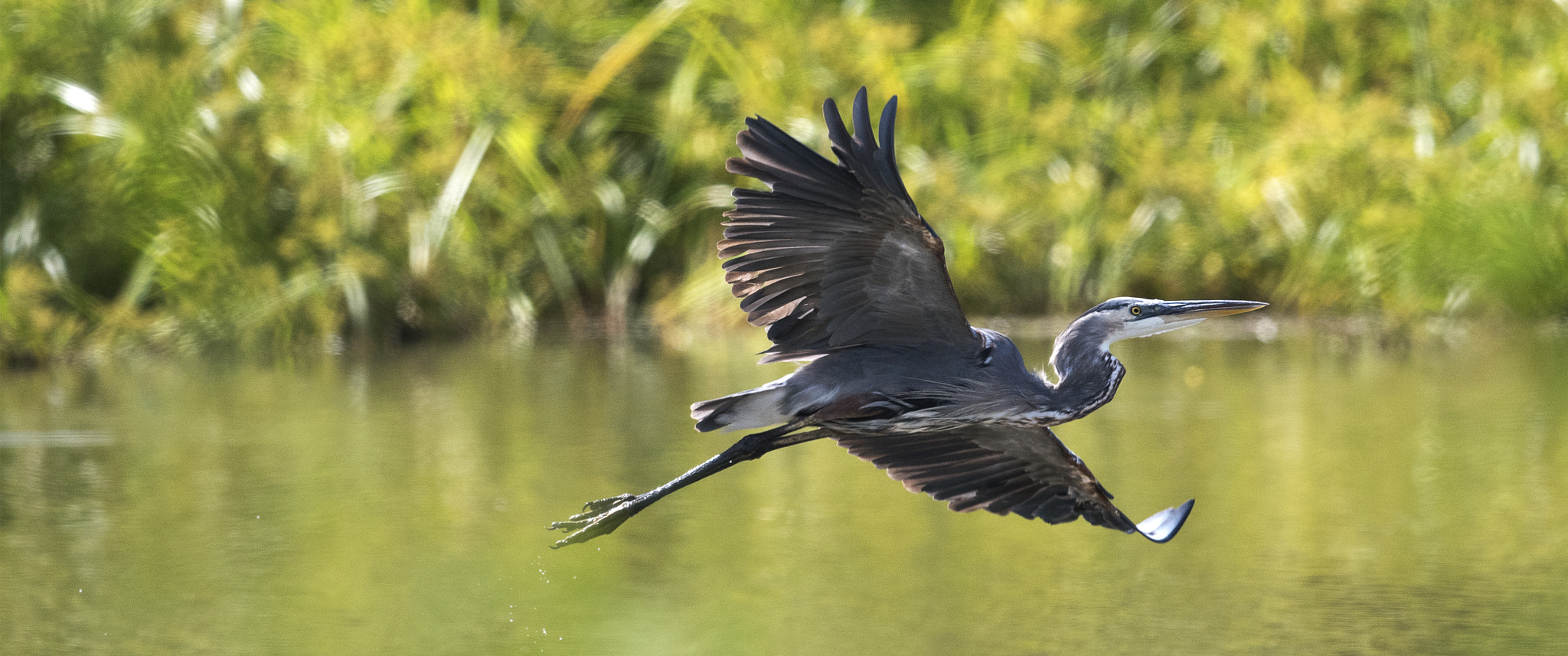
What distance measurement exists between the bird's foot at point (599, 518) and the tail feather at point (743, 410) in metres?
0.49

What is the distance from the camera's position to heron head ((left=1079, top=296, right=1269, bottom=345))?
19.1 ft

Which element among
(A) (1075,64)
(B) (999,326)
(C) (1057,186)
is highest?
(A) (1075,64)

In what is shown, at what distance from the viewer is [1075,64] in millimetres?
18234

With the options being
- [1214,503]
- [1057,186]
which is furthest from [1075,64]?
[1214,503]

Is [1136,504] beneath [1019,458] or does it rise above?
beneath

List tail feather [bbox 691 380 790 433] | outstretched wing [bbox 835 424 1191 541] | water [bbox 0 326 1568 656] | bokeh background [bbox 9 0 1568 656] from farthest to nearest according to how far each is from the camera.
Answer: bokeh background [bbox 9 0 1568 656] < water [bbox 0 326 1568 656] < outstretched wing [bbox 835 424 1191 541] < tail feather [bbox 691 380 790 433]

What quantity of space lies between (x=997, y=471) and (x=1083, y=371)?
63cm

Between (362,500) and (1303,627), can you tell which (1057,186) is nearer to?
(362,500)

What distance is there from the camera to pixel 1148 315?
19.3 feet

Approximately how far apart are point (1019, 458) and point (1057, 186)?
11.0 meters

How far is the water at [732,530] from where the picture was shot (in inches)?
266

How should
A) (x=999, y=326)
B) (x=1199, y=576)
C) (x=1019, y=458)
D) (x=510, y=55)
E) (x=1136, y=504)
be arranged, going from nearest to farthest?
(x=1019, y=458), (x=1199, y=576), (x=1136, y=504), (x=999, y=326), (x=510, y=55)

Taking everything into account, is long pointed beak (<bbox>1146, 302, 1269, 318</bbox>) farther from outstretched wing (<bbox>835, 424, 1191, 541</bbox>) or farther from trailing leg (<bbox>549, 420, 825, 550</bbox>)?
trailing leg (<bbox>549, 420, 825, 550</bbox>)

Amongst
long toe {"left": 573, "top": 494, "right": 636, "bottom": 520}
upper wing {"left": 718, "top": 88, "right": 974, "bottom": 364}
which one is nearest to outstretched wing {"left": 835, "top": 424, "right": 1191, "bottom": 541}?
upper wing {"left": 718, "top": 88, "right": 974, "bottom": 364}
